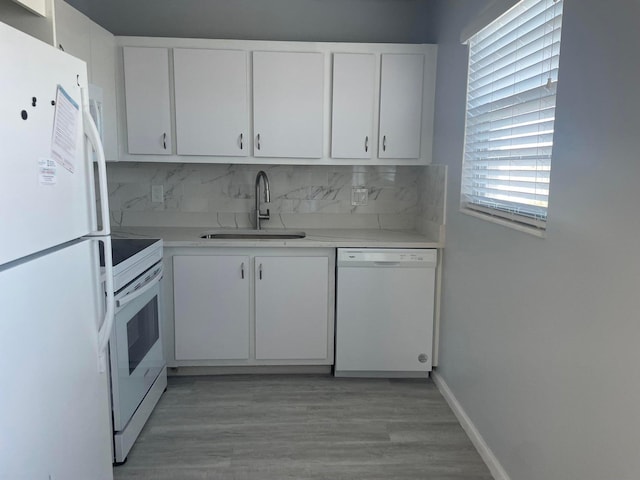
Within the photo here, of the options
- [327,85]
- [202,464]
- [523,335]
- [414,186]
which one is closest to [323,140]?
[327,85]

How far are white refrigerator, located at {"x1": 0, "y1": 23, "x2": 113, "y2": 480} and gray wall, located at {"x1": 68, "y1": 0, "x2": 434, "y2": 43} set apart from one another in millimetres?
2009

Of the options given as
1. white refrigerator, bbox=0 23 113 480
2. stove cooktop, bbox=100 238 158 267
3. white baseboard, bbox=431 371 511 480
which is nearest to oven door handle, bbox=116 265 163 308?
stove cooktop, bbox=100 238 158 267

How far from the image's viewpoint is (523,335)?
1915 millimetres

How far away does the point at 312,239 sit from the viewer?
3.06 m

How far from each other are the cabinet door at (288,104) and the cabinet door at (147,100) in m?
0.56

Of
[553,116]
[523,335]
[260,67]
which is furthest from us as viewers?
[260,67]

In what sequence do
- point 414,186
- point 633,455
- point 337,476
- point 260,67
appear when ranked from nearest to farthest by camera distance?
point 633,455 < point 337,476 < point 260,67 < point 414,186

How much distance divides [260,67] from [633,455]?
2.70 meters

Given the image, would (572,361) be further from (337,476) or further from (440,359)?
(440,359)

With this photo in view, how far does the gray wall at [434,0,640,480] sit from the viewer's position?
1.30 meters

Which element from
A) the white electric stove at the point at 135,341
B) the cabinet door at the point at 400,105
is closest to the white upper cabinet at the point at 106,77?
the white electric stove at the point at 135,341

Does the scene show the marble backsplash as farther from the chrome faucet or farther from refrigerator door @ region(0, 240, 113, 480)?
refrigerator door @ region(0, 240, 113, 480)

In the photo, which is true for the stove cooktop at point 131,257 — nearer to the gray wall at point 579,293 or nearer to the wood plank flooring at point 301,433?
the wood plank flooring at point 301,433

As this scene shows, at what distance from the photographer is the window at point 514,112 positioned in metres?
1.77
